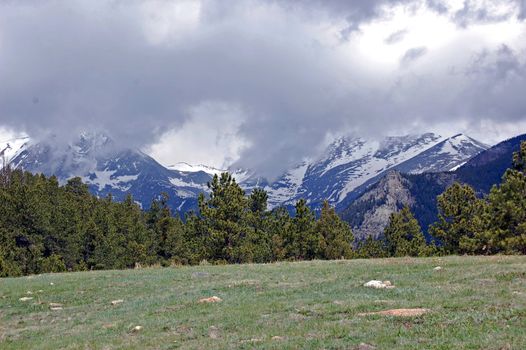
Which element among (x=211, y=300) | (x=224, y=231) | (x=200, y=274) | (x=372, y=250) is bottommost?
(x=211, y=300)

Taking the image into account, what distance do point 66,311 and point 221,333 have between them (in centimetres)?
1127

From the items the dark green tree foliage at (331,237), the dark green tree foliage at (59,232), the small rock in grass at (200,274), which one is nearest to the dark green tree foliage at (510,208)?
the small rock in grass at (200,274)

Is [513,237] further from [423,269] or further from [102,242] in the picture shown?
[102,242]

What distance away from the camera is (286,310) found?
1933 centimetres

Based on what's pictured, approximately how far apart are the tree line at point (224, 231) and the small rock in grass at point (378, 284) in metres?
28.2

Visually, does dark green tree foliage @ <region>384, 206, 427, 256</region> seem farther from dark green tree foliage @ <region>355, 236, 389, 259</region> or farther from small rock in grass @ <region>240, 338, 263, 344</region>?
small rock in grass @ <region>240, 338, 263, 344</region>

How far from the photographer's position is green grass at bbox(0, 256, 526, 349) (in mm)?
14312

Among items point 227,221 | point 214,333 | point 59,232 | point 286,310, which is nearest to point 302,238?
point 227,221

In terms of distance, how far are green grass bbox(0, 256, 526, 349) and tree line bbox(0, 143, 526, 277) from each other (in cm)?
2666

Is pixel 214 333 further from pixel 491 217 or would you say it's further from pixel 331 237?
pixel 331 237

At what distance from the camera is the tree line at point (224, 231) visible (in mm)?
55797

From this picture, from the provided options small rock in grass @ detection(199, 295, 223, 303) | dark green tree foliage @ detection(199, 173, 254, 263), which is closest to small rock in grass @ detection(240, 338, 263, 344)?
small rock in grass @ detection(199, 295, 223, 303)

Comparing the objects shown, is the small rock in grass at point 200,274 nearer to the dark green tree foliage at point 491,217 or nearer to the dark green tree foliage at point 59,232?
the dark green tree foliage at point 491,217

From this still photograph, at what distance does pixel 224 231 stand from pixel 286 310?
49279 mm
